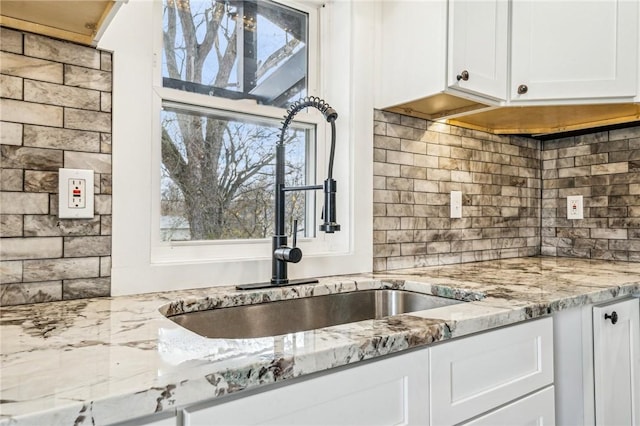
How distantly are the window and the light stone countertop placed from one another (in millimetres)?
309

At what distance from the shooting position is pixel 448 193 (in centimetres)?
189

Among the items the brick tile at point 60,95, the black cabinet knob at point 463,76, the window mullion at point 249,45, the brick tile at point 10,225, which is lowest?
the brick tile at point 10,225

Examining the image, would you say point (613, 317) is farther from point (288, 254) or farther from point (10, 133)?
point (10, 133)

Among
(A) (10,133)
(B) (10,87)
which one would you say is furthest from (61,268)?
(B) (10,87)

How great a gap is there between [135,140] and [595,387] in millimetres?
1445

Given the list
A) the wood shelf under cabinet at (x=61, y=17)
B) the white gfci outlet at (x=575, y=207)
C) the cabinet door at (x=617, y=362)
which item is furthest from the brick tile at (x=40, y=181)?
the white gfci outlet at (x=575, y=207)

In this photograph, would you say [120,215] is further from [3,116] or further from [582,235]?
[582,235]

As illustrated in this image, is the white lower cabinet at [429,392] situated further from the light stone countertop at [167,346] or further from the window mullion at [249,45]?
the window mullion at [249,45]

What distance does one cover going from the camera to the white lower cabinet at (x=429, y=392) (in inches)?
25.7

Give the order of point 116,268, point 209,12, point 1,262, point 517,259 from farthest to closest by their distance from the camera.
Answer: point 517,259
point 209,12
point 116,268
point 1,262

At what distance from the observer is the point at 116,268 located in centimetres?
113

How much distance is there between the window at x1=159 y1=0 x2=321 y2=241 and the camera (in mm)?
1341

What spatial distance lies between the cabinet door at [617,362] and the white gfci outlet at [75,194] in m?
1.39

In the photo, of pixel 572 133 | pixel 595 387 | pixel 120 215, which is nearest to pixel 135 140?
pixel 120 215
